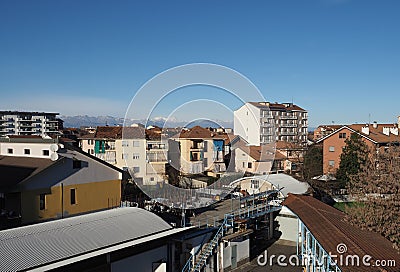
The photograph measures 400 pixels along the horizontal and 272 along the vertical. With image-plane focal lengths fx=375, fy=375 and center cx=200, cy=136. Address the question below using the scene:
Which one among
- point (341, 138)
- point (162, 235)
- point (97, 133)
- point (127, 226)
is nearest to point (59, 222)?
point (127, 226)

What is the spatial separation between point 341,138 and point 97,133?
21.4m

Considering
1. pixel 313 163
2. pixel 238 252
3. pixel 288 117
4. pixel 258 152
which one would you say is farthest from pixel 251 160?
pixel 288 117

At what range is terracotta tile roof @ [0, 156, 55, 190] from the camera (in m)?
11.4

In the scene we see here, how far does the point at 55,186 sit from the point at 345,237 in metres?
9.09

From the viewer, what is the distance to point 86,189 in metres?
13.8

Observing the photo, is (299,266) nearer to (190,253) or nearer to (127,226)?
(190,253)

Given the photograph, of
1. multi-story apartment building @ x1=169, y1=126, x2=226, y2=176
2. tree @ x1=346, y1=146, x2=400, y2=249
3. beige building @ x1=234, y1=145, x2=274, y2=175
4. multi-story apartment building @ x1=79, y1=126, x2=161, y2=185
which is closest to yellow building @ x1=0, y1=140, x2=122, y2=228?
tree @ x1=346, y1=146, x2=400, y2=249

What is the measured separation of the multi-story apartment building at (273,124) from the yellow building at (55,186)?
18076 mm

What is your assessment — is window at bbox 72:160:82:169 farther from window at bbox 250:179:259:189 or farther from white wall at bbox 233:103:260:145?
white wall at bbox 233:103:260:145

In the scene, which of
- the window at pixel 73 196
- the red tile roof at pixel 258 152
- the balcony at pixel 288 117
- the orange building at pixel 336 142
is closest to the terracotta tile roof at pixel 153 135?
the red tile roof at pixel 258 152

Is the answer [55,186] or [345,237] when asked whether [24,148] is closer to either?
[55,186]

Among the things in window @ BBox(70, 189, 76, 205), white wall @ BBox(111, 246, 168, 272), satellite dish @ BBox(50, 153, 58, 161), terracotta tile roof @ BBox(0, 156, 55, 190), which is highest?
satellite dish @ BBox(50, 153, 58, 161)

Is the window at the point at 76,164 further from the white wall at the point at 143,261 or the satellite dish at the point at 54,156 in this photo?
the white wall at the point at 143,261

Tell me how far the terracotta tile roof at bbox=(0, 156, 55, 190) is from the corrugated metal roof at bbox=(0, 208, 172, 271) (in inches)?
124
